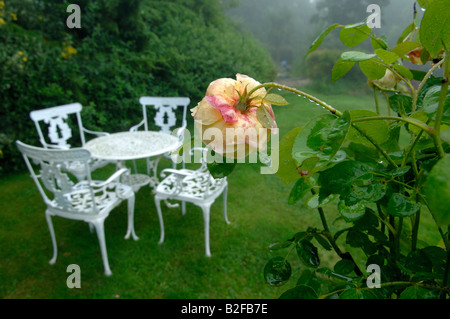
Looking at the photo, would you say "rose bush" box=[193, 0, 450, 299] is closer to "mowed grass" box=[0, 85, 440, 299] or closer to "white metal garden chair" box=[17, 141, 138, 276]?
"mowed grass" box=[0, 85, 440, 299]

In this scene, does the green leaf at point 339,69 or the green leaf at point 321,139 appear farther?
the green leaf at point 339,69

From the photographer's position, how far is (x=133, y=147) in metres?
2.55

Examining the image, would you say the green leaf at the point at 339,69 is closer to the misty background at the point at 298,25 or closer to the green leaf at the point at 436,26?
the green leaf at the point at 436,26

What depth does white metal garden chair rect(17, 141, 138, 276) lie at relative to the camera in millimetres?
1652

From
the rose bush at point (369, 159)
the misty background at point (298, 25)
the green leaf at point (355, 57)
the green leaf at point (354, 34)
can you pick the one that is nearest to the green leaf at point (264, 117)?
the rose bush at point (369, 159)

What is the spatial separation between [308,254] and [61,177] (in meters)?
1.85

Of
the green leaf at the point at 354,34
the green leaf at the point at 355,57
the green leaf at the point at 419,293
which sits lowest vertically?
the green leaf at the point at 419,293

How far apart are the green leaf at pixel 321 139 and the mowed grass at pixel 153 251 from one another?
1.57 meters

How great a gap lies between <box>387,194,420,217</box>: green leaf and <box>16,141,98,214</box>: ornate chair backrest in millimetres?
1660

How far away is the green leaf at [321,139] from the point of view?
21 centimetres

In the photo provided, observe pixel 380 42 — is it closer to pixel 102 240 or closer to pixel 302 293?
pixel 302 293

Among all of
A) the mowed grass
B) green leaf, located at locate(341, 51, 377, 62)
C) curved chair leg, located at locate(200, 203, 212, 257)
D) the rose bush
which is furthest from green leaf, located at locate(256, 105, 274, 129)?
A: curved chair leg, located at locate(200, 203, 212, 257)

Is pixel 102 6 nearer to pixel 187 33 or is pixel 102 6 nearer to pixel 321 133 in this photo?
pixel 187 33

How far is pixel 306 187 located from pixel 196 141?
117 mm
